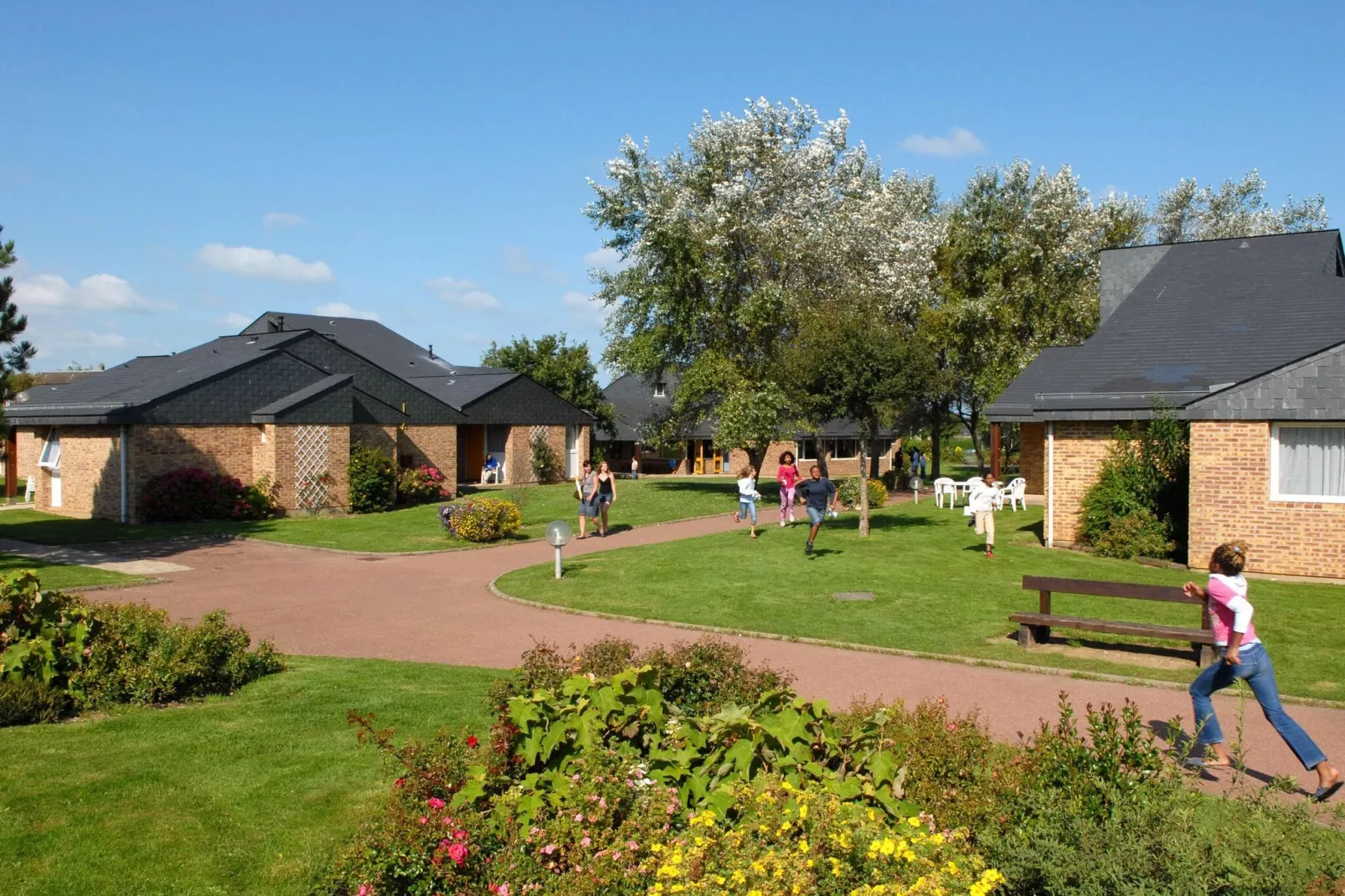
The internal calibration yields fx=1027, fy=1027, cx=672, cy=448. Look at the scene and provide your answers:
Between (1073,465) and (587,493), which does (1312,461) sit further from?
(587,493)

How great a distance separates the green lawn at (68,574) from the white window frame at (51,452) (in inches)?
437

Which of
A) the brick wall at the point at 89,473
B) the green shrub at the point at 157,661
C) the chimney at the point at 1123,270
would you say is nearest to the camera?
the green shrub at the point at 157,661

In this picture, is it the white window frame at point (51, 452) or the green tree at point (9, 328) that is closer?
the green tree at point (9, 328)

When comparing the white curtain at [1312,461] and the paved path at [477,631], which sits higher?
the white curtain at [1312,461]

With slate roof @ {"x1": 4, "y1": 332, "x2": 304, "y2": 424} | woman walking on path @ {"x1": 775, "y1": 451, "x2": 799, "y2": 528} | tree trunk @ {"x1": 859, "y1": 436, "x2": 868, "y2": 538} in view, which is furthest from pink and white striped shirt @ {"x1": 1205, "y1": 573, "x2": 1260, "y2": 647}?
slate roof @ {"x1": 4, "y1": 332, "x2": 304, "y2": 424}

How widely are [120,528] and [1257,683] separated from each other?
2381cm

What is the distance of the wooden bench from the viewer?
33.6 feet

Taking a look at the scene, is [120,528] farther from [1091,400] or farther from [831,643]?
[1091,400]

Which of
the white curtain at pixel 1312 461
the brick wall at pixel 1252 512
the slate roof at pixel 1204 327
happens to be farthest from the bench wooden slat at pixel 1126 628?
the slate roof at pixel 1204 327

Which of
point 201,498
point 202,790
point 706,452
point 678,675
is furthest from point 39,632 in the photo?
point 706,452

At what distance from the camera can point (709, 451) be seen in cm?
5516

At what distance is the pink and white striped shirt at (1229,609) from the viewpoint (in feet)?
23.5

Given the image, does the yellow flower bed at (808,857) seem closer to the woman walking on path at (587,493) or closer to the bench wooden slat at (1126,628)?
the bench wooden slat at (1126,628)

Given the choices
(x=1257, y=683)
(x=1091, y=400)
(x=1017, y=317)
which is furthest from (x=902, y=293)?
(x=1257, y=683)
